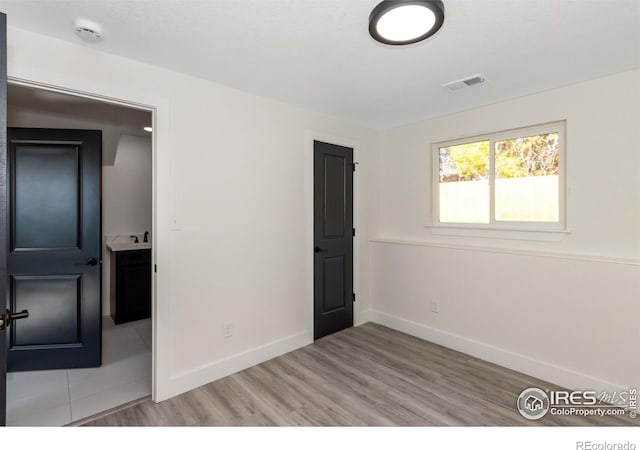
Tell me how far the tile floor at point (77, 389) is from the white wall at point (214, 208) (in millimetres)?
426

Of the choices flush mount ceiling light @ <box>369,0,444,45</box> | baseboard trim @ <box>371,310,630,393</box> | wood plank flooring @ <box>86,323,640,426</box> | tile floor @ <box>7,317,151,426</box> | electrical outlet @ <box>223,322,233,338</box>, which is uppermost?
flush mount ceiling light @ <box>369,0,444,45</box>

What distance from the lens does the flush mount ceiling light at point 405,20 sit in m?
1.49

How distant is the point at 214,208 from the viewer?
260 centimetres

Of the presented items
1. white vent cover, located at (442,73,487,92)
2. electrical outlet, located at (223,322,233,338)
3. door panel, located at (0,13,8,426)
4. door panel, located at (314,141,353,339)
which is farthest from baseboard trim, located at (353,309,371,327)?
door panel, located at (0,13,8,426)

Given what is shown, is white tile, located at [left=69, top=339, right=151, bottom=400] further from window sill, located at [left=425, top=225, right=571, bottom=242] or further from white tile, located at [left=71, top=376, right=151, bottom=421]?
window sill, located at [left=425, top=225, right=571, bottom=242]

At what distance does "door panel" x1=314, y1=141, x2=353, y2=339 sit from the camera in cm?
343

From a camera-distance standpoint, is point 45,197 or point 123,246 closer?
point 45,197

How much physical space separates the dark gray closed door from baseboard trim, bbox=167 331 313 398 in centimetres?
102

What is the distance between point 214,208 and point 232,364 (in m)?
1.36

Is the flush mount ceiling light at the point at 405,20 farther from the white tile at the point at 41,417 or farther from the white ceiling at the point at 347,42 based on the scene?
the white tile at the point at 41,417

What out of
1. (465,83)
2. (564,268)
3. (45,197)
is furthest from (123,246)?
(564,268)

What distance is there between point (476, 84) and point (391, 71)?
78 cm

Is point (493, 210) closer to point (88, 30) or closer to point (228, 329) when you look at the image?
point (228, 329)
